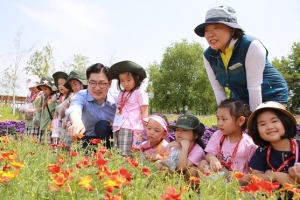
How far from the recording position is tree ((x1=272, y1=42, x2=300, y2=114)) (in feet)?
103

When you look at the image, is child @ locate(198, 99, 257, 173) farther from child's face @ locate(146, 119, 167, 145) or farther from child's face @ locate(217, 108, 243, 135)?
child's face @ locate(146, 119, 167, 145)

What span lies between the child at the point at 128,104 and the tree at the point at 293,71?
94.1 feet

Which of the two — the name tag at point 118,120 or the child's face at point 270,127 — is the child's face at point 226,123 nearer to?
the child's face at point 270,127

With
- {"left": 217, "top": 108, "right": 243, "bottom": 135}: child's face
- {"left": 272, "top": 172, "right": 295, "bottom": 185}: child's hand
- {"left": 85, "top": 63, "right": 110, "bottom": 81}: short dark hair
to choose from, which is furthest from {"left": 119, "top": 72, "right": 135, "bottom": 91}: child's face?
{"left": 272, "top": 172, "right": 295, "bottom": 185}: child's hand

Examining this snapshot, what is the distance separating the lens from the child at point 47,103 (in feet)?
18.6

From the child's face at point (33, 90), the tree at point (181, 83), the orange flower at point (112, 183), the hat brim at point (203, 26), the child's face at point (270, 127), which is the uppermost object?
the tree at point (181, 83)

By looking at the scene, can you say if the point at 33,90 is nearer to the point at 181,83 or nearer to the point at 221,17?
the point at 221,17

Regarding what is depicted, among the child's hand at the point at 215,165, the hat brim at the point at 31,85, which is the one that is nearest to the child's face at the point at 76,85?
the hat brim at the point at 31,85

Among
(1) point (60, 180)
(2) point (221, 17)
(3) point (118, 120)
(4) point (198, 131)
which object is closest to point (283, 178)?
(4) point (198, 131)

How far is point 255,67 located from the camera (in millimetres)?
2799

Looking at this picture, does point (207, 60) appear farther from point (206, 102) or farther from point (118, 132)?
point (206, 102)

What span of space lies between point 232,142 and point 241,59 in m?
0.67

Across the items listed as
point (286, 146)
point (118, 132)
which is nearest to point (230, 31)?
point (286, 146)

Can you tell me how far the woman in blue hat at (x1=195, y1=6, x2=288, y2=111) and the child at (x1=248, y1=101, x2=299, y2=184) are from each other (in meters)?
0.29
